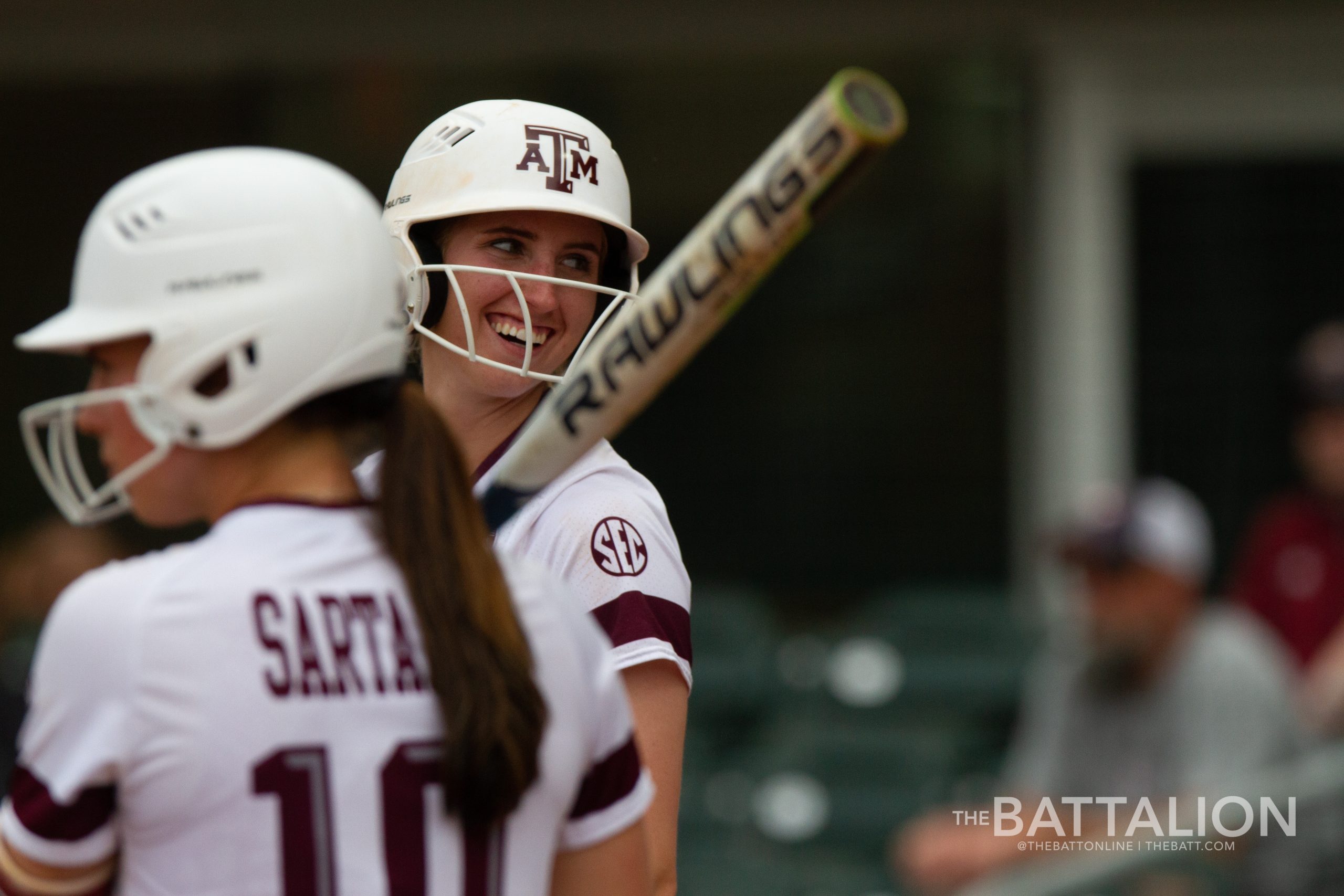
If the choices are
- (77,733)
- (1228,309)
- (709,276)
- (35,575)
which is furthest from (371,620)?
(1228,309)

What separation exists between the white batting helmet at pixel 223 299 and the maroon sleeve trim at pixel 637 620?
488 mm

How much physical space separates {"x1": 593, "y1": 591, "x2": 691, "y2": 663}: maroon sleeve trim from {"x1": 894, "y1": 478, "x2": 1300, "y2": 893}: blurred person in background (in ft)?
9.99

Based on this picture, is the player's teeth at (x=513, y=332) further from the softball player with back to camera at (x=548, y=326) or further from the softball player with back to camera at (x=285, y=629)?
the softball player with back to camera at (x=285, y=629)

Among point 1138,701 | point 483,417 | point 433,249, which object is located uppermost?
point 433,249

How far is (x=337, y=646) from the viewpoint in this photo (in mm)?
1626

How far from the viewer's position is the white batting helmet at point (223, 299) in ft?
5.57

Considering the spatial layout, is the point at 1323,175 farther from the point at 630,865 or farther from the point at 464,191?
the point at 630,865

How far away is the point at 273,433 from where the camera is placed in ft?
5.74

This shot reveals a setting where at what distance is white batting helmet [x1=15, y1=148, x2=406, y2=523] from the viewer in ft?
5.57

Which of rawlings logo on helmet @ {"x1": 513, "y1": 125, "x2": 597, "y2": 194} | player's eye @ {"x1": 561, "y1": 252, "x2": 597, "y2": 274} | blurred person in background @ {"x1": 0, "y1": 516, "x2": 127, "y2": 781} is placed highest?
rawlings logo on helmet @ {"x1": 513, "y1": 125, "x2": 597, "y2": 194}

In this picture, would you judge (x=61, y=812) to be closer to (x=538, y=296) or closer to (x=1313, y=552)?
(x=538, y=296)

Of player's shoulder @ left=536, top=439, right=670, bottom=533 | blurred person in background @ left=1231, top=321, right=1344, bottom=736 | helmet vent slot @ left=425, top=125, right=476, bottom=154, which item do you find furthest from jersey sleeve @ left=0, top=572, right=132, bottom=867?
blurred person in background @ left=1231, top=321, right=1344, bottom=736

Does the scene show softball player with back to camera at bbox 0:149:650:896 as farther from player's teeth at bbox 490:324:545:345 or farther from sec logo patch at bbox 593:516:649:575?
player's teeth at bbox 490:324:545:345

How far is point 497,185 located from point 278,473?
0.67 metres
